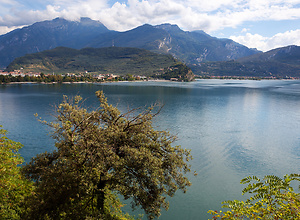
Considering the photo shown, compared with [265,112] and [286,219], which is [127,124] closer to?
[286,219]

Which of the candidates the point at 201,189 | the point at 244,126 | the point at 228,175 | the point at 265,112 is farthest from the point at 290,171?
the point at 265,112

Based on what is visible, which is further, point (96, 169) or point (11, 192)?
point (11, 192)

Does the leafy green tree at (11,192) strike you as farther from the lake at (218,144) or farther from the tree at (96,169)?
the lake at (218,144)

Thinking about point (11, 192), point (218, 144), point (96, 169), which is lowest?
Result: point (218, 144)

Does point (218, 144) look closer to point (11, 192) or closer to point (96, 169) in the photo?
point (96, 169)

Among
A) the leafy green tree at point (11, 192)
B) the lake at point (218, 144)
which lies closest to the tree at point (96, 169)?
the leafy green tree at point (11, 192)

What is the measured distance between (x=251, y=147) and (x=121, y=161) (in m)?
31.2

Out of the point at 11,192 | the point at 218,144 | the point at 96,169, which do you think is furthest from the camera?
the point at 218,144

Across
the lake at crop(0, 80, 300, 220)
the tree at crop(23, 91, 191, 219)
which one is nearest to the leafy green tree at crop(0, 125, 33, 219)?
the tree at crop(23, 91, 191, 219)

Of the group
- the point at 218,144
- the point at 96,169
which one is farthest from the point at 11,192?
the point at 218,144

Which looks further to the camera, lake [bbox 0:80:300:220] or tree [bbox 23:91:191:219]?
lake [bbox 0:80:300:220]

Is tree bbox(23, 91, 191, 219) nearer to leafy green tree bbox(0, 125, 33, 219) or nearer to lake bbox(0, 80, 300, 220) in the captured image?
leafy green tree bbox(0, 125, 33, 219)

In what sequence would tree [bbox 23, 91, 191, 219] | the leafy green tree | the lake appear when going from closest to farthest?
tree [bbox 23, 91, 191, 219] < the leafy green tree < the lake

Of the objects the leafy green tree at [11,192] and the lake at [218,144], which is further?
the lake at [218,144]
